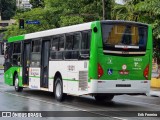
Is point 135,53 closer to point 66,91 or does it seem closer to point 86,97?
point 66,91

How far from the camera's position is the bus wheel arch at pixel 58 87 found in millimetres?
18089

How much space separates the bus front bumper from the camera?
15516mm

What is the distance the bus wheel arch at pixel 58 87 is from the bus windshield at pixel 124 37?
329 centimetres

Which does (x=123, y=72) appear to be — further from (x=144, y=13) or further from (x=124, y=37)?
(x=144, y=13)

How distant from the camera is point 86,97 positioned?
20719 mm

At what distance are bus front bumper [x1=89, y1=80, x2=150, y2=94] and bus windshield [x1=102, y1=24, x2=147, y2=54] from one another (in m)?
1.16

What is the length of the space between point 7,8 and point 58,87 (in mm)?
83832

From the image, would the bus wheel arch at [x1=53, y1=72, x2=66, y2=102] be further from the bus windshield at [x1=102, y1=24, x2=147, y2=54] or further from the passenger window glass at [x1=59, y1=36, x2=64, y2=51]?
the bus windshield at [x1=102, y1=24, x2=147, y2=54]

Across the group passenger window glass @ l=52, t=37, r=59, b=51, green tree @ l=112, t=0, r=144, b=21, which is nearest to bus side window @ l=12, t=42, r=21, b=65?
passenger window glass @ l=52, t=37, r=59, b=51

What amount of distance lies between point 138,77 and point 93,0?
32861 mm


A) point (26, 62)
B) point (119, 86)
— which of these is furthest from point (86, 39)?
point (26, 62)

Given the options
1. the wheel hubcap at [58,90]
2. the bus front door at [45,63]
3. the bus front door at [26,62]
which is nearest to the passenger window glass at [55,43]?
the bus front door at [45,63]

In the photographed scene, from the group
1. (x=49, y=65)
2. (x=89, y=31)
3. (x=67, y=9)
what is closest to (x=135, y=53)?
(x=89, y=31)

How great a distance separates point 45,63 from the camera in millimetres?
20109
